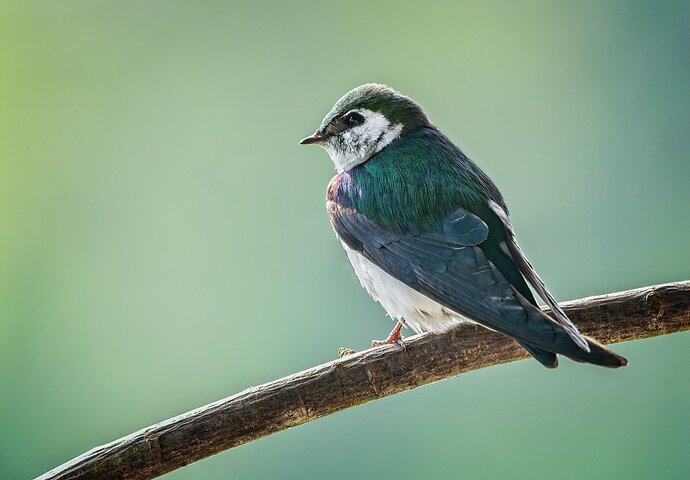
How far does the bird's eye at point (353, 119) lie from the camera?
2.10 metres

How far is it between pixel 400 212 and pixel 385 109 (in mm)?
359

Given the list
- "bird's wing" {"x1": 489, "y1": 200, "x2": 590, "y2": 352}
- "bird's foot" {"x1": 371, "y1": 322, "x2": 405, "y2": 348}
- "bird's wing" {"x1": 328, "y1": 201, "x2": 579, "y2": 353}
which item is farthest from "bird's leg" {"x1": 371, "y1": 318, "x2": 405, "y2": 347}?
"bird's wing" {"x1": 489, "y1": 200, "x2": 590, "y2": 352}

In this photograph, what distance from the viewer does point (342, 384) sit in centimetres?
165

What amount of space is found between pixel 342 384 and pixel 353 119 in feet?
2.39

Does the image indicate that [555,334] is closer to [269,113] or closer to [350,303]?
[350,303]

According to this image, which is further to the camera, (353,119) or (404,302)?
(353,119)

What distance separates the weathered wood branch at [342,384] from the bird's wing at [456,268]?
13 cm

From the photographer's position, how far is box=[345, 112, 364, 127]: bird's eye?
2100mm


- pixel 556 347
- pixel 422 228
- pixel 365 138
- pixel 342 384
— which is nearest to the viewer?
pixel 556 347

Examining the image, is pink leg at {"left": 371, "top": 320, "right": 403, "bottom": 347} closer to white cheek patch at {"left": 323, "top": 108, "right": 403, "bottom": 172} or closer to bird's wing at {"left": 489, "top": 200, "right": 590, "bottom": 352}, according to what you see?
bird's wing at {"left": 489, "top": 200, "right": 590, "bottom": 352}

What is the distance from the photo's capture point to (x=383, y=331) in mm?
2738

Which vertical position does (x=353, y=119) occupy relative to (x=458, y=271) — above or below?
above

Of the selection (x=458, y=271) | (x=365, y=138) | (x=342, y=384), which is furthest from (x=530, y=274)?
(x=365, y=138)

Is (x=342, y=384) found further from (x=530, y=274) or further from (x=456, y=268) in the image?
(x=530, y=274)
